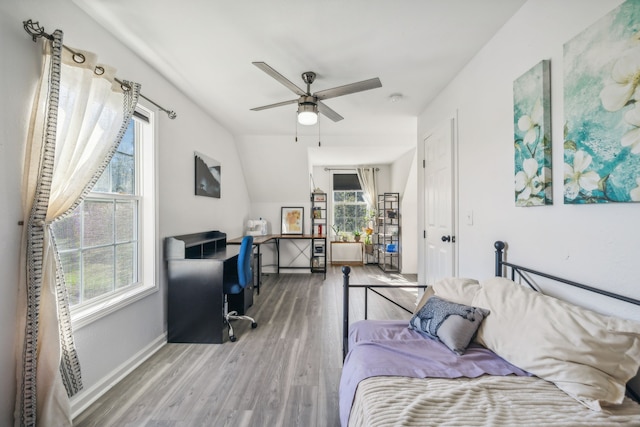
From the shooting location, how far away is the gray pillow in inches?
54.4

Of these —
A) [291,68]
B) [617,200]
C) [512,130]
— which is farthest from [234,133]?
[617,200]

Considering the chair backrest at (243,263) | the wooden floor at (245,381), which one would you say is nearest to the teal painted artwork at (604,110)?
the wooden floor at (245,381)

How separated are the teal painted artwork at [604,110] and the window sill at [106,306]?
9.19 feet

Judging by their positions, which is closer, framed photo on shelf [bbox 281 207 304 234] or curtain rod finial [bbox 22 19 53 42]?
curtain rod finial [bbox 22 19 53 42]

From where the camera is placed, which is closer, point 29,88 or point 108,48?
point 29,88

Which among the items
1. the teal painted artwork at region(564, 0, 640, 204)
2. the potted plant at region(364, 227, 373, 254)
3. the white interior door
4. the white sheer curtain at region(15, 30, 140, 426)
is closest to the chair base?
the white sheer curtain at region(15, 30, 140, 426)

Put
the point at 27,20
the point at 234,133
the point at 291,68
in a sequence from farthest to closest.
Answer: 1. the point at 234,133
2. the point at 291,68
3. the point at 27,20

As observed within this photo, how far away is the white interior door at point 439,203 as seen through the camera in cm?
252

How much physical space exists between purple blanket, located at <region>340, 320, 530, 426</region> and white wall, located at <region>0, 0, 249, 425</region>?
5.38ft

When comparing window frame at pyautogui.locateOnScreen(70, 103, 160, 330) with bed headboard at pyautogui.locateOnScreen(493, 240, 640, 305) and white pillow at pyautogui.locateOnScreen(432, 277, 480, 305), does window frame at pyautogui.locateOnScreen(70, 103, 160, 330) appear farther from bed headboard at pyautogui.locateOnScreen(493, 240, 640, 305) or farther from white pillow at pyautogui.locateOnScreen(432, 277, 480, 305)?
bed headboard at pyautogui.locateOnScreen(493, 240, 640, 305)

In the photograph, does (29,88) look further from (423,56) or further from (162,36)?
(423,56)

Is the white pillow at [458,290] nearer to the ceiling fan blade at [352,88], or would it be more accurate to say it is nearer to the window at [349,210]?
the ceiling fan blade at [352,88]

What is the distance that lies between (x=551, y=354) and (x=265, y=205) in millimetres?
4874

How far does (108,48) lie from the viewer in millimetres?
1860
